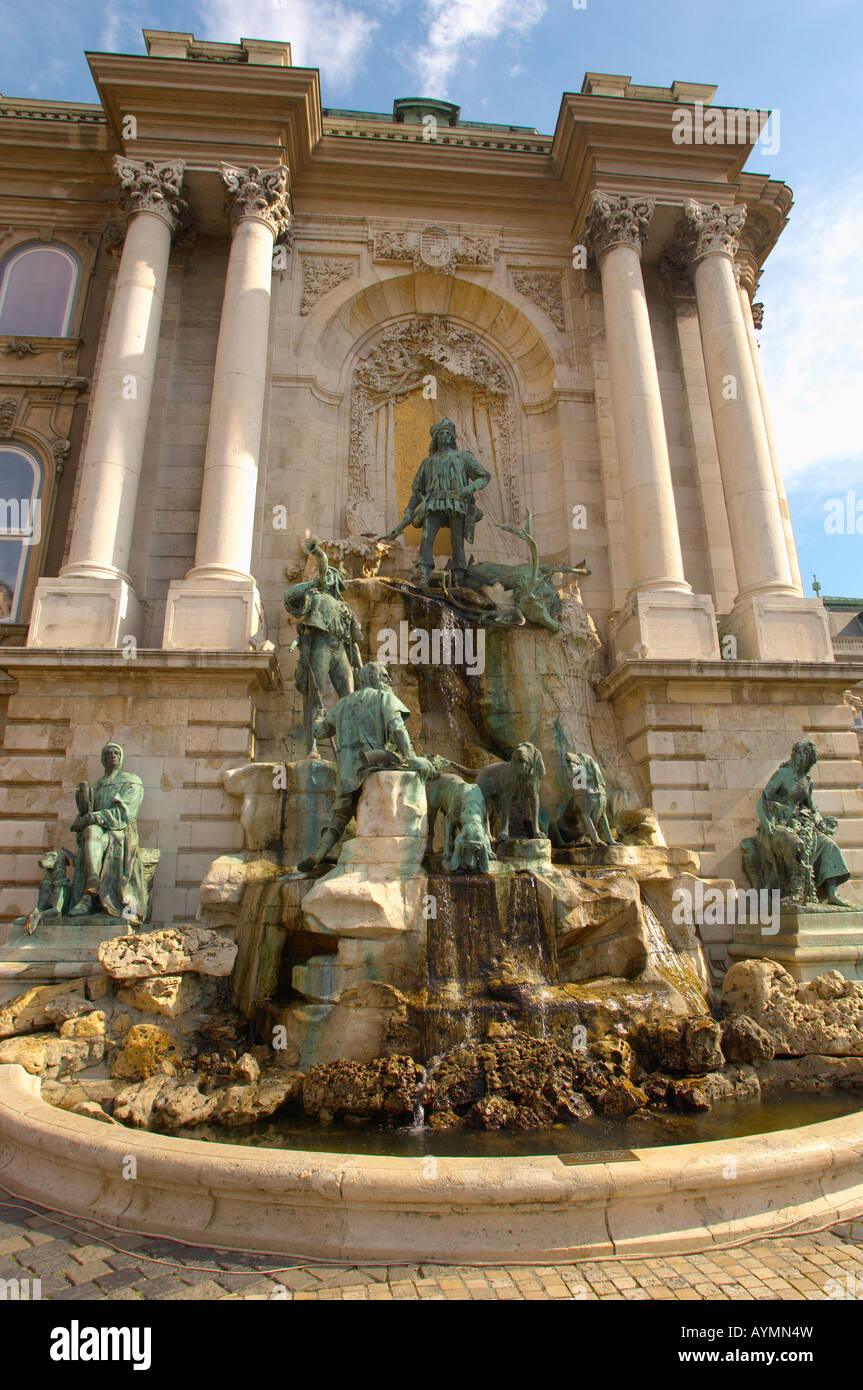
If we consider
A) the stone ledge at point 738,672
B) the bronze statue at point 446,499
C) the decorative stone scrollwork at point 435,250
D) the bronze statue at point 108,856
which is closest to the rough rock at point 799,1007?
the stone ledge at point 738,672

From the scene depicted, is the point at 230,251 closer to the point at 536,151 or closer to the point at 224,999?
the point at 536,151

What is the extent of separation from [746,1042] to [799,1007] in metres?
0.93

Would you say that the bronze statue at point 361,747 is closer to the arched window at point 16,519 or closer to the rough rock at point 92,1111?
the rough rock at point 92,1111

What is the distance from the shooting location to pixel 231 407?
14.3 meters

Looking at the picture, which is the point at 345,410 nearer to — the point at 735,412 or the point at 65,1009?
the point at 735,412

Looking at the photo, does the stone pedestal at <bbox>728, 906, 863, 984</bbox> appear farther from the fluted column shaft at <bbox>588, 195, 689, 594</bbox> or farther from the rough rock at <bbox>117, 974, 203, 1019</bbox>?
the rough rock at <bbox>117, 974, 203, 1019</bbox>

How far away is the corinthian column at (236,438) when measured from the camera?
1276cm

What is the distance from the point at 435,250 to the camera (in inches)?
701

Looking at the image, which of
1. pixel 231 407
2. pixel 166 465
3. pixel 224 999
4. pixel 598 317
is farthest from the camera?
pixel 598 317

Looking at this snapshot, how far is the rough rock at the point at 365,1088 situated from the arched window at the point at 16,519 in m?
11.7

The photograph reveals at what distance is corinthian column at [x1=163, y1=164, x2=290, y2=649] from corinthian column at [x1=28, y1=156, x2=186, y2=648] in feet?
3.46

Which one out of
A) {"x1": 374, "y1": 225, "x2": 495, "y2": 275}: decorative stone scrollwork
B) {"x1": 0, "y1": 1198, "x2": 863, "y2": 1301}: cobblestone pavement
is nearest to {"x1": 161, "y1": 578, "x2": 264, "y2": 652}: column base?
{"x1": 0, "y1": 1198, "x2": 863, "y2": 1301}: cobblestone pavement

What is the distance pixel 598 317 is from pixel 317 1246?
17737mm
